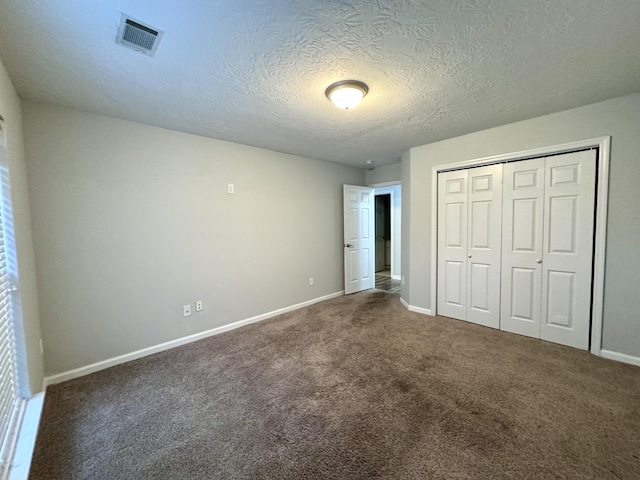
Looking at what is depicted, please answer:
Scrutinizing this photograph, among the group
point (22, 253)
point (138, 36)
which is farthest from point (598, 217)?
point (22, 253)

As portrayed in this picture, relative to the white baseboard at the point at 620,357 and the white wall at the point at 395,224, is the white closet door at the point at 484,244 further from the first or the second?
the white wall at the point at 395,224

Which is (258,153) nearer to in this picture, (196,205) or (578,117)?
(196,205)

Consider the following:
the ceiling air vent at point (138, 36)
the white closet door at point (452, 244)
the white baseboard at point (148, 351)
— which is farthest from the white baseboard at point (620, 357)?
the ceiling air vent at point (138, 36)

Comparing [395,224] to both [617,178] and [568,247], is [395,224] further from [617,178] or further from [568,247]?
[617,178]

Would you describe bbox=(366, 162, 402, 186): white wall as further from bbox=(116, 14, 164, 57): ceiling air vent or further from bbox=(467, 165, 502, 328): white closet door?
bbox=(116, 14, 164, 57): ceiling air vent

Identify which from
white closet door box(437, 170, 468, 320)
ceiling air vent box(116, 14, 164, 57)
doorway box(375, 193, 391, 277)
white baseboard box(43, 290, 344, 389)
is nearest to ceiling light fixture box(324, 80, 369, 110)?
ceiling air vent box(116, 14, 164, 57)

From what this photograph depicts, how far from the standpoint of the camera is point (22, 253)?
73.7 inches

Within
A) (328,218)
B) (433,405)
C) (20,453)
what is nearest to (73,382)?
(20,453)

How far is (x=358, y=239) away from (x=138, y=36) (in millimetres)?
3978

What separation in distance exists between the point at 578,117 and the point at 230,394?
4011mm

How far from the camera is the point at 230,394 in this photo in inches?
80.0

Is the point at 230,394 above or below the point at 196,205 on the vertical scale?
below

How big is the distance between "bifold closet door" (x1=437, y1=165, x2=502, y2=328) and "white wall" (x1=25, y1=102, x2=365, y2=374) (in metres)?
2.14

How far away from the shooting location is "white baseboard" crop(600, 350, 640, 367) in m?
2.30
